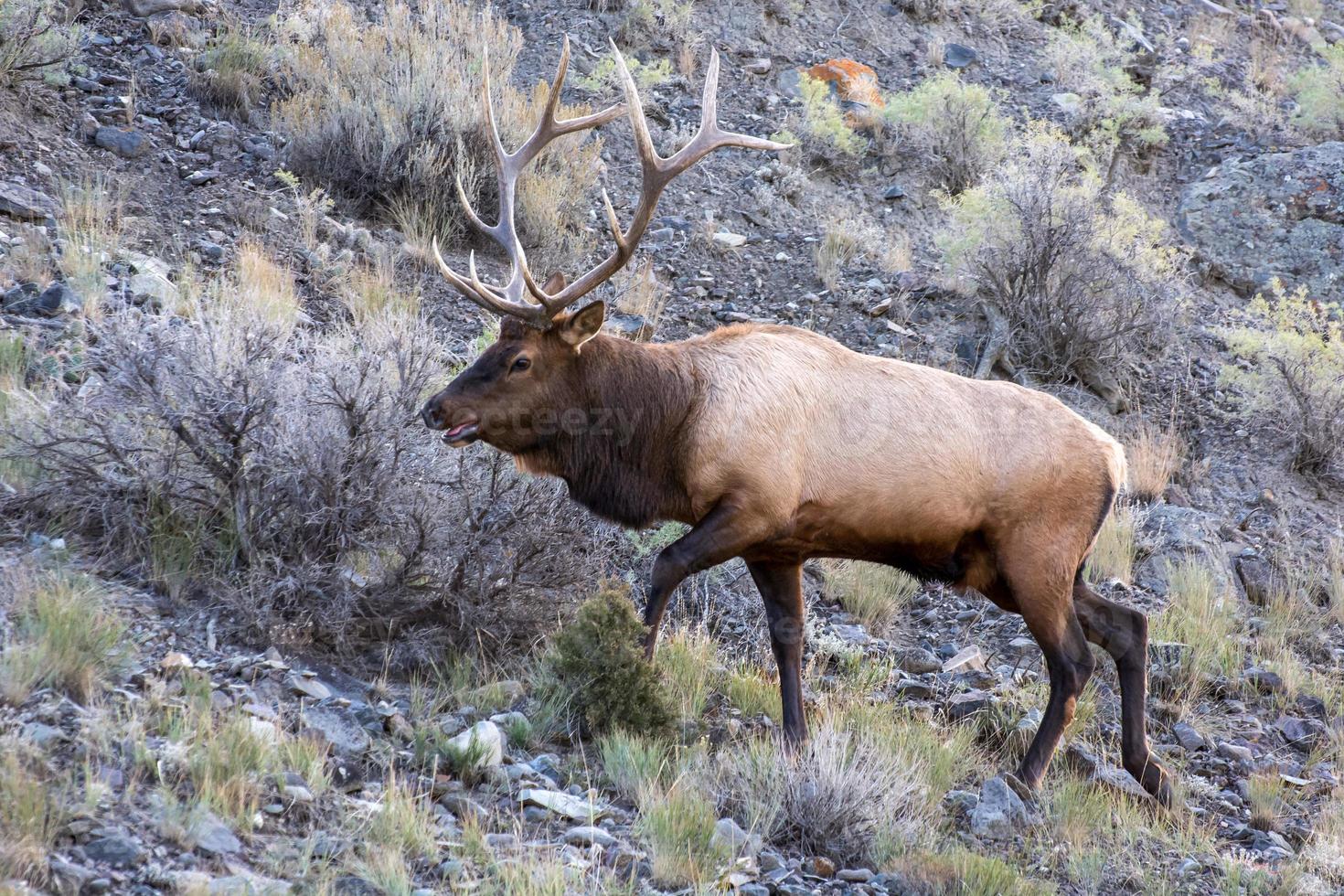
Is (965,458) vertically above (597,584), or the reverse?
(965,458)

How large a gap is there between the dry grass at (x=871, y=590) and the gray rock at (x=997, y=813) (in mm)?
2092

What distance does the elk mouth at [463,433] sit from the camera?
21.1 feet

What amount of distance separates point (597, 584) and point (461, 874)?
2812 mm

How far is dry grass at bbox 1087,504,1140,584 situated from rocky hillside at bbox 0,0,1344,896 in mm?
60

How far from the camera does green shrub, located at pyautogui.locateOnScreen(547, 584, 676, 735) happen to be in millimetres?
5969

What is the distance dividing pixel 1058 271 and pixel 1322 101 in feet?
20.4

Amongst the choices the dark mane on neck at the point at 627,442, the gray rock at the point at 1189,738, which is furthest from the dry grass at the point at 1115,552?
the dark mane on neck at the point at 627,442

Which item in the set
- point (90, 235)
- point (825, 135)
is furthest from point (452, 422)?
point (825, 135)

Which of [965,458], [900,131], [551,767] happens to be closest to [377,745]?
[551,767]

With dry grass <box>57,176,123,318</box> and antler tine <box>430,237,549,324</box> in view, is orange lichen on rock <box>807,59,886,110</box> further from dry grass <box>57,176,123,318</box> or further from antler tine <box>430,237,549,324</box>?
antler tine <box>430,237,549,324</box>

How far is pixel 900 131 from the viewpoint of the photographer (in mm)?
13688

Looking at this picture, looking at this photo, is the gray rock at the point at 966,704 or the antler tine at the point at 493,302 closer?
the antler tine at the point at 493,302

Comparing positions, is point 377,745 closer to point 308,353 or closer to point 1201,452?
point 308,353

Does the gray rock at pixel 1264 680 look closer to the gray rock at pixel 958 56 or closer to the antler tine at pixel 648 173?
the antler tine at pixel 648 173
